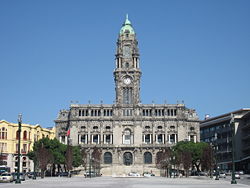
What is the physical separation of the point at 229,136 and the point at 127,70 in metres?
40.9

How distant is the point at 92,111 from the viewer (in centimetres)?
14125

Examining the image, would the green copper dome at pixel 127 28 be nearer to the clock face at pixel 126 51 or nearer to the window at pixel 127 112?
the clock face at pixel 126 51

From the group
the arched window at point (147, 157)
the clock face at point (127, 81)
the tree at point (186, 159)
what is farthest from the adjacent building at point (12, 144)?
the tree at point (186, 159)

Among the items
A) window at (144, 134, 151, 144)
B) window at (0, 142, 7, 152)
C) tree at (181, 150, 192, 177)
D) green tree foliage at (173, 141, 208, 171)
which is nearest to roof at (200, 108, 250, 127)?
window at (144, 134, 151, 144)

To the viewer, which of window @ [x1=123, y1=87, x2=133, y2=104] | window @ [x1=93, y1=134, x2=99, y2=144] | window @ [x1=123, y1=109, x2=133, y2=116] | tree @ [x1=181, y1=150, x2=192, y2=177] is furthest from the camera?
window @ [x1=123, y1=87, x2=133, y2=104]

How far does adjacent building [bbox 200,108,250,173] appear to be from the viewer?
5128 inches

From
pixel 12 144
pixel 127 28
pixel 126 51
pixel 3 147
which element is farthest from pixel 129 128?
pixel 3 147

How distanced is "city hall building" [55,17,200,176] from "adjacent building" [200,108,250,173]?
1136 centimetres

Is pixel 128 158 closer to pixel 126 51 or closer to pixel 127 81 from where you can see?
pixel 127 81

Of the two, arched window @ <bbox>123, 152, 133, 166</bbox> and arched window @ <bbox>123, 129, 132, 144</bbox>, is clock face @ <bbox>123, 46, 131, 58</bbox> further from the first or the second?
arched window @ <bbox>123, 152, 133, 166</bbox>

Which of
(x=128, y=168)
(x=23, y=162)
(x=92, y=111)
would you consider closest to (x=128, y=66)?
(x=92, y=111)

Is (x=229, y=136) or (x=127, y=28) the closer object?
(x=229, y=136)

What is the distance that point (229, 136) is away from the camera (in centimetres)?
14312

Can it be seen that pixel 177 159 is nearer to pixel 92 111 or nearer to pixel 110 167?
pixel 110 167
